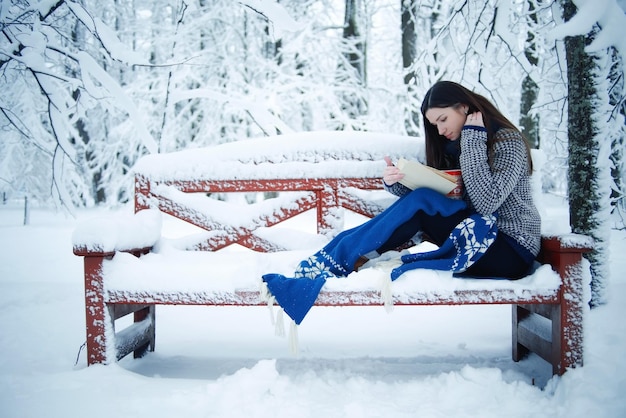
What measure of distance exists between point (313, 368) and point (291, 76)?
6889 mm

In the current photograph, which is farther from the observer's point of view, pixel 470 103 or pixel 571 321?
pixel 470 103

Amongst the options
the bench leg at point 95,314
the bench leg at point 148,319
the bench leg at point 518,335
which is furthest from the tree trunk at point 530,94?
the bench leg at point 95,314

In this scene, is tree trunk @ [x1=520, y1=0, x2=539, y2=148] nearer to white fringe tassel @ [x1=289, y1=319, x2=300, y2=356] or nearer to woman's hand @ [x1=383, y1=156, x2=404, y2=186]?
woman's hand @ [x1=383, y1=156, x2=404, y2=186]

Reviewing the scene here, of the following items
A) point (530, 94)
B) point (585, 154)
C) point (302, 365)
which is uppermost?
point (530, 94)

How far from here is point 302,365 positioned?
2359mm

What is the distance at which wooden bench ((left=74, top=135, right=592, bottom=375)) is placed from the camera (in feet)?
6.25

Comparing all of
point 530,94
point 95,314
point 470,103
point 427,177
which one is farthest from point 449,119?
point 530,94

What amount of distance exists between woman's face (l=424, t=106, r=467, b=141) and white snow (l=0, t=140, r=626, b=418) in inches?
24.6

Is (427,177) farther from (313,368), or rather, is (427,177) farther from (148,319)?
(148,319)

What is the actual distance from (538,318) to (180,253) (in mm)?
1882

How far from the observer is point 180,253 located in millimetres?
2535

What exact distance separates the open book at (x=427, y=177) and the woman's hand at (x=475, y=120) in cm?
25

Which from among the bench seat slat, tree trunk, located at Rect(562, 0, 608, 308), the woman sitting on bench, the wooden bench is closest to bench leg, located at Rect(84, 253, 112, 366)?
the wooden bench

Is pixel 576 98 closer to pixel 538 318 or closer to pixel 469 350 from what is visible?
pixel 538 318
